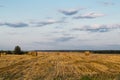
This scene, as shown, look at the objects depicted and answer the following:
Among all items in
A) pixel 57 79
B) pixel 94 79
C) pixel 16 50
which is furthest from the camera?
pixel 16 50

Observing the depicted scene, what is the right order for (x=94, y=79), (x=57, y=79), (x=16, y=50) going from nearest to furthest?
(x=94, y=79)
(x=57, y=79)
(x=16, y=50)

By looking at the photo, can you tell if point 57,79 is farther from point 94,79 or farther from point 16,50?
point 16,50

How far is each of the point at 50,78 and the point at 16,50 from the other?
4077 cm

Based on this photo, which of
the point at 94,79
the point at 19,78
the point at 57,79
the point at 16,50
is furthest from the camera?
the point at 16,50

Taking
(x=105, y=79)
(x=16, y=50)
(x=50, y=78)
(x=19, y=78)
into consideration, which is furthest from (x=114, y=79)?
(x=16, y=50)

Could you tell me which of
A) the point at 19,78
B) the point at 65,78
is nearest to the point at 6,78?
the point at 19,78

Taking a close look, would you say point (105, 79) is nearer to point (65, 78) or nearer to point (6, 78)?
point (65, 78)

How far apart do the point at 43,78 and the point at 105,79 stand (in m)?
4.05

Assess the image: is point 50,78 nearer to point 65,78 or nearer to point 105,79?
point 65,78

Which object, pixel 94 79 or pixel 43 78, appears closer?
pixel 94 79

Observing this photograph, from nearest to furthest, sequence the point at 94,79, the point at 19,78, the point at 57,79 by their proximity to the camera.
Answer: the point at 94,79 → the point at 57,79 → the point at 19,78

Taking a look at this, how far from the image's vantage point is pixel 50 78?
62.2 ft

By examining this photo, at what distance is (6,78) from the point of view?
19.0 m

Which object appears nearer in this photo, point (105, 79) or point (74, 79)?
point (105, 79)
